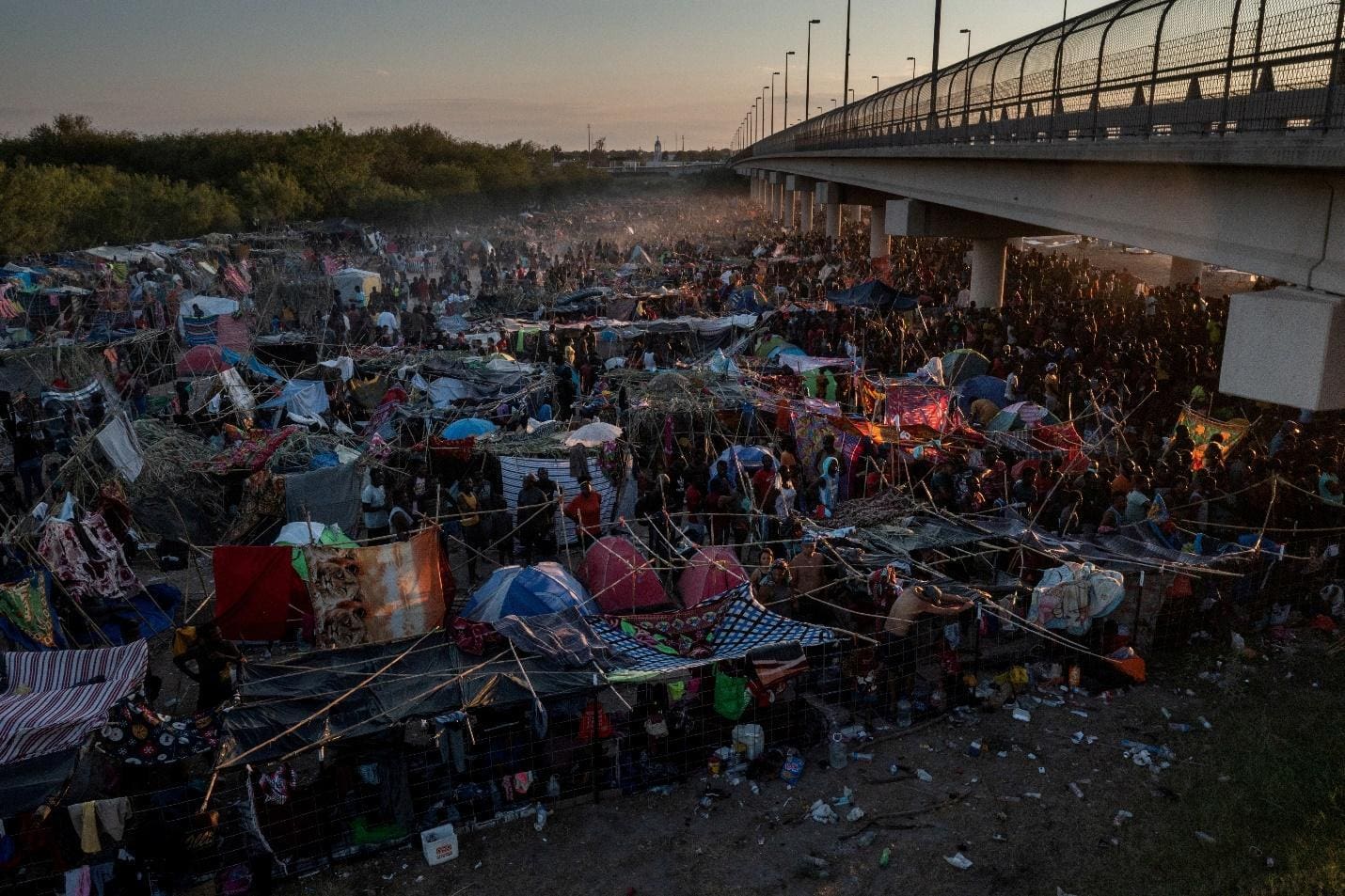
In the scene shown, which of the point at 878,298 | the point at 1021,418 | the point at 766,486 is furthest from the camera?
the point at 878,298

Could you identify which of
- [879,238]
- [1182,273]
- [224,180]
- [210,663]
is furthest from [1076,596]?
[224,180]

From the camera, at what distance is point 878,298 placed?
2309cm

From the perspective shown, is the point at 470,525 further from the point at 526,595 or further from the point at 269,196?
the point at 269,196

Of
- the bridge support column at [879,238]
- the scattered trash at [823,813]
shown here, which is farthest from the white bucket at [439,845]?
the bridge support column at [879,238]

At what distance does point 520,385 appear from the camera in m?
17.2

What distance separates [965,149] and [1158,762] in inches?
576

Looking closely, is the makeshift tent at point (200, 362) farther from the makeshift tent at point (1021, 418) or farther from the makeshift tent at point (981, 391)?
the makeshift tent at point (1021, 418)

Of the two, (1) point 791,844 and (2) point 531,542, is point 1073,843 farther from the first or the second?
(2) point 531,542

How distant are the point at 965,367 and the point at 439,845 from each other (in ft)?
43.7

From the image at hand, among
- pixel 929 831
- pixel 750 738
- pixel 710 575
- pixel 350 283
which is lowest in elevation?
pixel 929 831

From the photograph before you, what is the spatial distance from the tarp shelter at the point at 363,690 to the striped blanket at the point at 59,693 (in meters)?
1.02

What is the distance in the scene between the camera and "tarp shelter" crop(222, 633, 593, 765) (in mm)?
6949

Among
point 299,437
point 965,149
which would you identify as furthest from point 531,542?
point 965,149

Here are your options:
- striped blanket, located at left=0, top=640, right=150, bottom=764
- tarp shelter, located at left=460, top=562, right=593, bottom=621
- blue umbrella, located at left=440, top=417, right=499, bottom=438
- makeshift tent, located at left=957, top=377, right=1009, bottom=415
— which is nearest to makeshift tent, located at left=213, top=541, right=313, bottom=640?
striped blanket, located at left=0, top=640, right=150, bottom=764
